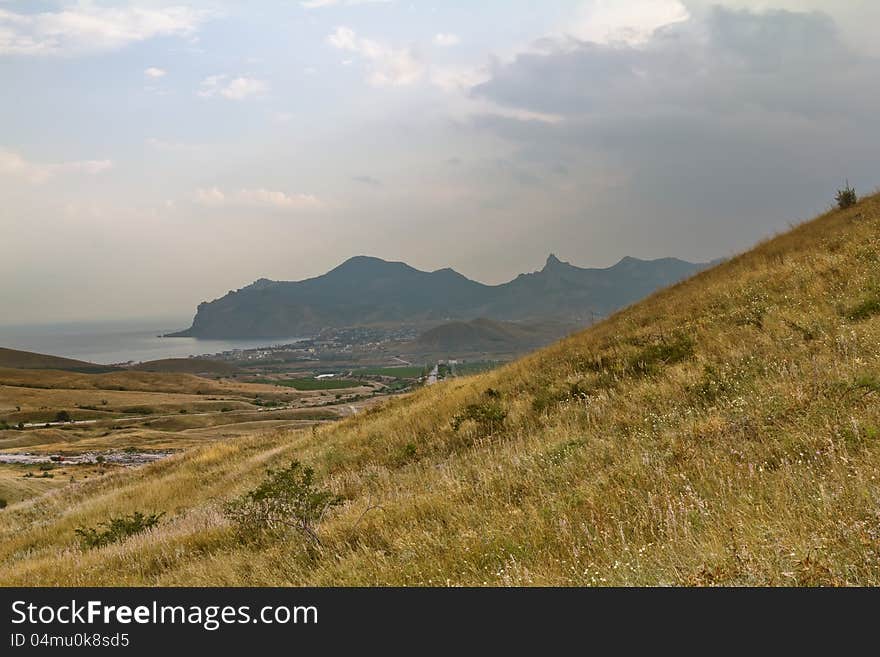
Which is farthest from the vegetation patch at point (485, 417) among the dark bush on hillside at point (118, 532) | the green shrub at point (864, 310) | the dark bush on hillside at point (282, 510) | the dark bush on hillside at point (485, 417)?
the green shrub at point (864, 310)

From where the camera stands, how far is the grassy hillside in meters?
4.07

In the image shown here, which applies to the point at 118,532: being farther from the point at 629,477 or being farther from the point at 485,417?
the point at 629,477

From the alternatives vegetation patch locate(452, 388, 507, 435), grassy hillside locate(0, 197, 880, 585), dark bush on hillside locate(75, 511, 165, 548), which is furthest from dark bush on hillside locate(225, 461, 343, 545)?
vegetation patch locate(452, 388, 507, 435)

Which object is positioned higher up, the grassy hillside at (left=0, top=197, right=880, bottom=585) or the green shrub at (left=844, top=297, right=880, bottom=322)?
the green shrub at (left=844, top=297, right=880, bottom=322)

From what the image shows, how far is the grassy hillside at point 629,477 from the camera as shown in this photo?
407 cm

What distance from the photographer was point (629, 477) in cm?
603

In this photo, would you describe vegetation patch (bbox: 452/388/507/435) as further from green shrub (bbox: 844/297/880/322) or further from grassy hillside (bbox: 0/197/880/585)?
green shrub (bbox: 844/297/880/322)

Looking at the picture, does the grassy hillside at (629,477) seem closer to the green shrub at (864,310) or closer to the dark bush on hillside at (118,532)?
the green shrub at (864,310)

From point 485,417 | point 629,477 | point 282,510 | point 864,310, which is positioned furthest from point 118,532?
point 864,310

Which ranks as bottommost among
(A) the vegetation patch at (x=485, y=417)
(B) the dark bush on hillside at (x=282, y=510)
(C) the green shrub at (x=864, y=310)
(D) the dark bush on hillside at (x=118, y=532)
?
(D) the dark bush on hillside at (x=118, y=532)
